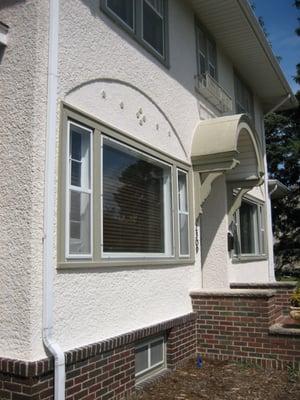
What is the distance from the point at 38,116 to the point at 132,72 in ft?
7.02

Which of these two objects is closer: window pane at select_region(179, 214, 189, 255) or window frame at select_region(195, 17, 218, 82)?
window pane at select_region(179, 214, 189, 255)

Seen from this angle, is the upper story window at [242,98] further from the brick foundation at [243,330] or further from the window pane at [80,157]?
the window pane at [80,157]

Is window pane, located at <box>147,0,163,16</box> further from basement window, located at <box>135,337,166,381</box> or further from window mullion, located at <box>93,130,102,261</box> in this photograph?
basement window, located at <box>135,337,166,381</box>

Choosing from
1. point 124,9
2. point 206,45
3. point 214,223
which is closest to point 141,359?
point 214,223

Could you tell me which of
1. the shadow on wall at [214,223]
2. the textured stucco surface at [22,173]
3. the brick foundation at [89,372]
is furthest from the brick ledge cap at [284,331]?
the textured stucco surface at [22,173]

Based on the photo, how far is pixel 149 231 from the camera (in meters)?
6.35

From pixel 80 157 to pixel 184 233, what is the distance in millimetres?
2849

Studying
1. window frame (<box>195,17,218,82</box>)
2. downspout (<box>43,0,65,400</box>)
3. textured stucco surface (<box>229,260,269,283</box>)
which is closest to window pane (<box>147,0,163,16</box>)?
window frame (<box>195,17,218,82</box>)

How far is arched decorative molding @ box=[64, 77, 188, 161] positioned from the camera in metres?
5.01

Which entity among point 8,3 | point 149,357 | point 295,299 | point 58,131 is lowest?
point 149,357

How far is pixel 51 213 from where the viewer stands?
420 centimetres

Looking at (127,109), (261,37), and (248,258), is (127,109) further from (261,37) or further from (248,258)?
(248,258)

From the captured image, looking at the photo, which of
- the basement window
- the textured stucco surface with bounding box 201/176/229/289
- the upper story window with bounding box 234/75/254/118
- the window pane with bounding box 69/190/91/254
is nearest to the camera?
the window pane with bounding box 69/190/91/254

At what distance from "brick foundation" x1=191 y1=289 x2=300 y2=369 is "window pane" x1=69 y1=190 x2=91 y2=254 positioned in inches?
119
